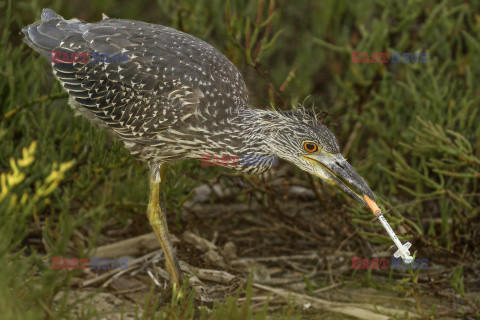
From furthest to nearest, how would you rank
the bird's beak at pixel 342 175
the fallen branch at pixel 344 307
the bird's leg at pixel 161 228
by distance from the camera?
the fallen branch at pixel 344 307, the bird's leg at pixel 161 228, the bird's beak at pixel 342 175

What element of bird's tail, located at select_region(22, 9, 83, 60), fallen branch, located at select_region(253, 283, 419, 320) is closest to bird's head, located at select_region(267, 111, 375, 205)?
fallen branch, located at select_region(253, 283, 419, 320)

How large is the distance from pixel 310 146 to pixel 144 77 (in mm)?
1165

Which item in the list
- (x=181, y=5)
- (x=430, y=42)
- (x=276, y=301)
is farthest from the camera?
(x=430, y=42)

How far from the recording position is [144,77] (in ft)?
12.6

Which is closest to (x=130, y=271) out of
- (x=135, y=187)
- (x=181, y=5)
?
(x=135, y=187)

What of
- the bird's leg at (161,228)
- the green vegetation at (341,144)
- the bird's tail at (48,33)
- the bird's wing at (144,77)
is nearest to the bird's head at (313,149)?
the green vegetation at (341,144)

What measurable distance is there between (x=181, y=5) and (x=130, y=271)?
2.34 m

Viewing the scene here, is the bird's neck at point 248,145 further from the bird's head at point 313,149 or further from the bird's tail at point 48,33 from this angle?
the bird's tail at point 48,33

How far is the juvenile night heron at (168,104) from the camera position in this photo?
12.3 ft

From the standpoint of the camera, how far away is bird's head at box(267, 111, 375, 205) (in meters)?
3.38

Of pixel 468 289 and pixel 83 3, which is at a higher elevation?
pixel 83 3

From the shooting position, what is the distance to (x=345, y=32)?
6.44 m

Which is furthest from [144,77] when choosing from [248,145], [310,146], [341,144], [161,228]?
[341,144]

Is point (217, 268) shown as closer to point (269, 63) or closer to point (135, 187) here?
point (135, 187)
